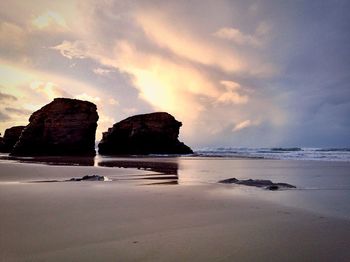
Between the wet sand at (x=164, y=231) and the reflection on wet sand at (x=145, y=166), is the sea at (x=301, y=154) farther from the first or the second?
the wet sand at (x=164, y=231)

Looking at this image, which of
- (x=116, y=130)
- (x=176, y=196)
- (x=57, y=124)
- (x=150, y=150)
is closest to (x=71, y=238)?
(x=176, y=196)

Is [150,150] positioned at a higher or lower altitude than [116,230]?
higher

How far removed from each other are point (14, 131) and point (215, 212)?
6746 cm

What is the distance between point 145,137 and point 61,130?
1660cm

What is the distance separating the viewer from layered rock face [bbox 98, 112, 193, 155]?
55062 mm

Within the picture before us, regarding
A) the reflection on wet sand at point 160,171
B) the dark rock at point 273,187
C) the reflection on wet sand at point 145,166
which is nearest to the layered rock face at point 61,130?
the reflection on wet sand at point 145,166

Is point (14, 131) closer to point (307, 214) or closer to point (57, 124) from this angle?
point (57, 124)

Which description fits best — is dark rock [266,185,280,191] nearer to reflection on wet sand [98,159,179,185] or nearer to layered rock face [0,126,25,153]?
reflection on wet sand [98,159,179,185]

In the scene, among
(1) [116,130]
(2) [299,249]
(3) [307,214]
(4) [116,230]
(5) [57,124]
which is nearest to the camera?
(2) [299,249]

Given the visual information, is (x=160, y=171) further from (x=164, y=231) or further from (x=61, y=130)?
(x=61, y=130)

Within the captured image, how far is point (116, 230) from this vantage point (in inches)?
124

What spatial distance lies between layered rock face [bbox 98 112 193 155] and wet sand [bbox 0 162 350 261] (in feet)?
162

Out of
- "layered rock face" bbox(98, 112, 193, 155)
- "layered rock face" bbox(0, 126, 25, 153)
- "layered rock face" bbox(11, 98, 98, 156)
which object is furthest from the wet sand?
"layered rock face" bbox(0, 126, 25, 153)

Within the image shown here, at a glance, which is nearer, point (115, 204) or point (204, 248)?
point (204, 248)
